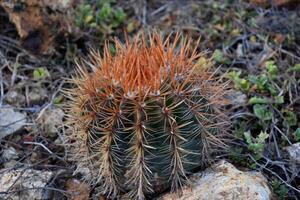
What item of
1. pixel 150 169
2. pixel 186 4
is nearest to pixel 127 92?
pixel 150 169

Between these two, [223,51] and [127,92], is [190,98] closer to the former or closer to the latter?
[127,92]

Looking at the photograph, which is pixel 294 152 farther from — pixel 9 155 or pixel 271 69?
pixel 9 155

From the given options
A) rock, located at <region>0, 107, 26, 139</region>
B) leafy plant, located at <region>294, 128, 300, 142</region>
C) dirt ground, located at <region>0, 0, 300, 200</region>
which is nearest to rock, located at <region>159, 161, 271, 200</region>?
dirt ground, located at <region>0, 0, 300, 200</region>

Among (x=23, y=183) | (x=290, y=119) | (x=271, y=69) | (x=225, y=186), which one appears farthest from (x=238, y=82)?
(x=23, y=183)

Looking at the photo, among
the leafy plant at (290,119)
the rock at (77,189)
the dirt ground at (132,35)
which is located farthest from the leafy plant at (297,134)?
the rock at (77,189)

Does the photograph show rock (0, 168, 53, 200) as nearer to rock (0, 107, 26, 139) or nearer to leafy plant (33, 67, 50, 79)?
rock (0, 107, 26, 139)

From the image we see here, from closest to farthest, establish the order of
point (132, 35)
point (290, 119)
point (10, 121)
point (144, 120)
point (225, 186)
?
point (144, 120)
point (225, 186)
point (290, 119)
point (10, 121)
point (132, 35)
